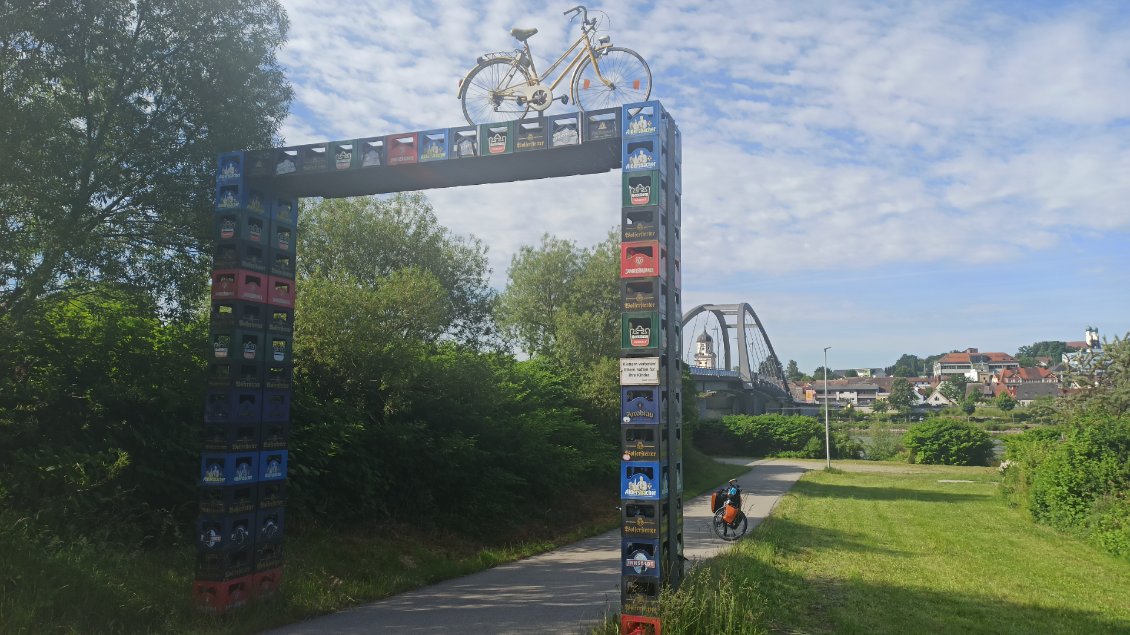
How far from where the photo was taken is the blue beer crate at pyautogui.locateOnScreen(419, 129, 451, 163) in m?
8.57

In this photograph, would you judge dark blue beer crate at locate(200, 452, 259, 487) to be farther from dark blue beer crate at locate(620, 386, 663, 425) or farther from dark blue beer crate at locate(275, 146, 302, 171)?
dark blue beer crate at locate(620, 386, 663, 425)

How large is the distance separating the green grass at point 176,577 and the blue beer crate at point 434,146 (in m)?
5.63

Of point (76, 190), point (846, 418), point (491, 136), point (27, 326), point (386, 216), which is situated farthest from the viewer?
point (846, 418)

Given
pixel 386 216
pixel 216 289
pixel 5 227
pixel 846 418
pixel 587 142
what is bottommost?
pixel 846 418

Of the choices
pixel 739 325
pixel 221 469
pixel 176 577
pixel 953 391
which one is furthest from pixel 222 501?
pixel 953 391

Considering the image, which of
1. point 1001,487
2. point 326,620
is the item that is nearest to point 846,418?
point 1001,487

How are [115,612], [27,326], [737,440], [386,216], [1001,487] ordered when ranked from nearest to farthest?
[115,612], [27,326], [1001,487], [386,216], [737,440]

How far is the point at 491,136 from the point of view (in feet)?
27.7

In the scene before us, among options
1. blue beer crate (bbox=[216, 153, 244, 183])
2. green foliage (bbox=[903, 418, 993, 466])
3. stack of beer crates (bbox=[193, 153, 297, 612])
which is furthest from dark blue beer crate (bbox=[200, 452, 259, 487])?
green foliage (bbox=[903, 418, 993, 466])

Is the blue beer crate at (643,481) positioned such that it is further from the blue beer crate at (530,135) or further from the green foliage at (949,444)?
the green foliage at (949,444)

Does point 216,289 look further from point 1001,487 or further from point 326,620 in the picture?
point 1001,487

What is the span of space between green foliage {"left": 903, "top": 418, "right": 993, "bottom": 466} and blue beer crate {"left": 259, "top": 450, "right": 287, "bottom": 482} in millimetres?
46559

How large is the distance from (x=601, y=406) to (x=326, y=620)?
17658 mm

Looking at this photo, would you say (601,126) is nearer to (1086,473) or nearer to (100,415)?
(100,415)
